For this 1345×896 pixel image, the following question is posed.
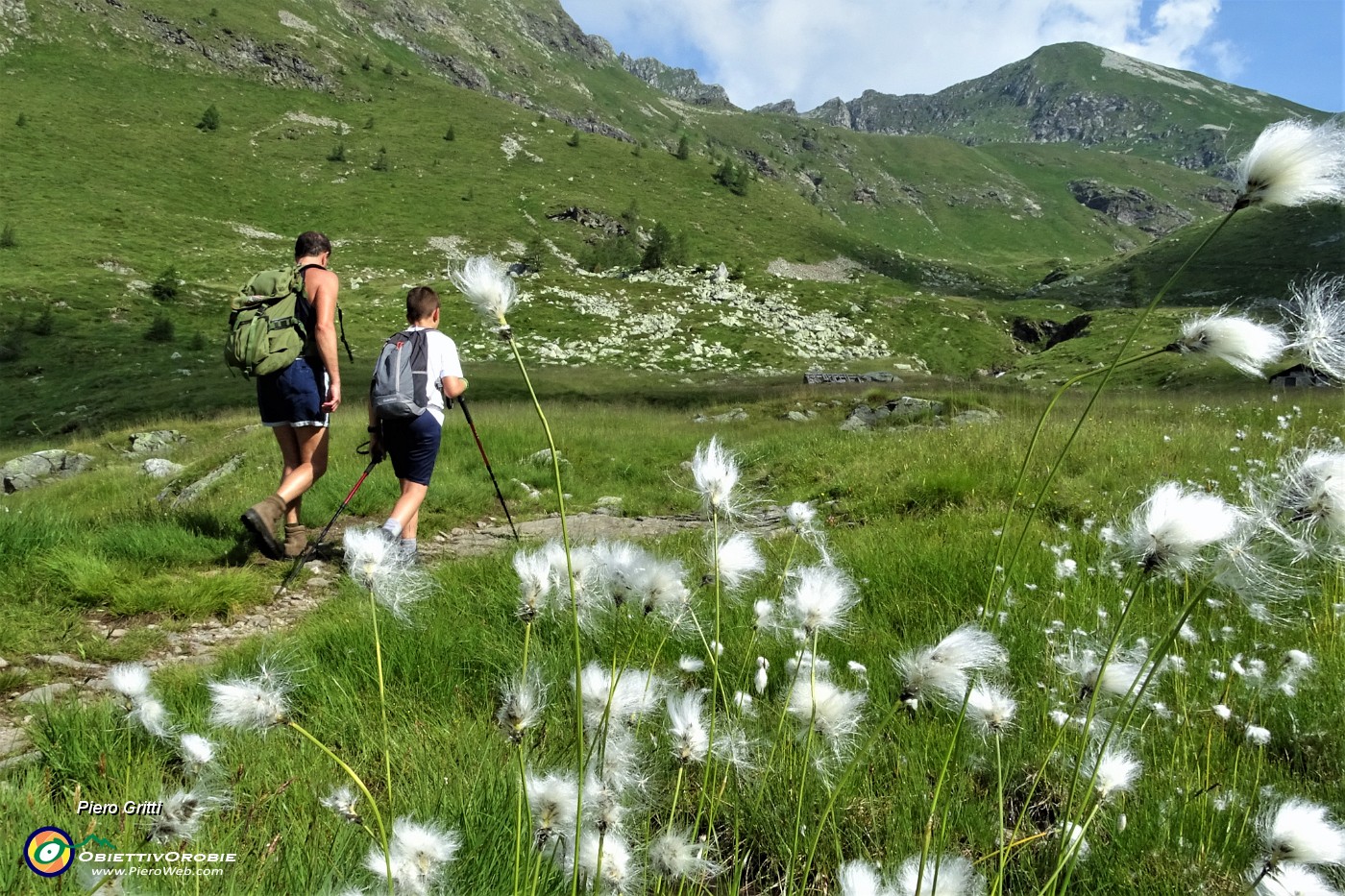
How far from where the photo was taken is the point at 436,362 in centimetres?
624

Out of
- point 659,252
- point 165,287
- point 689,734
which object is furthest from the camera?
point 659,252

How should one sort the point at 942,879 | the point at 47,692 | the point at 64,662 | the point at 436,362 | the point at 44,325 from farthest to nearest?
the point at 44,325
the point at 436,362
the point at 64,662
the point at 47,692
the point at 942,879

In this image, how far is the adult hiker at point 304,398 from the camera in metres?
6.55

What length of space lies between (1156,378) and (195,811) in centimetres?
4603

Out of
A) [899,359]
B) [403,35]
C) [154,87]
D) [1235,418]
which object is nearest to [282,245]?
[154,87]

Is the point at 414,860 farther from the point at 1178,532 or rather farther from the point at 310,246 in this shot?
the point at 310,246

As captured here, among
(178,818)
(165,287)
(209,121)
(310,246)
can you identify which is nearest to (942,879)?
(178,818)

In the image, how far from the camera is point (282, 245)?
74.2 meters

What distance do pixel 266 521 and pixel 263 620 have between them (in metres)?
1.15

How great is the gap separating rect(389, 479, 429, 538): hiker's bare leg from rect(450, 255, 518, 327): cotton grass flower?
4.99 metres

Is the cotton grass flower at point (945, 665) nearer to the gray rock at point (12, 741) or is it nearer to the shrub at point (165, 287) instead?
the gray rock at point (12, 741)

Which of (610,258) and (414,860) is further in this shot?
(610,258)

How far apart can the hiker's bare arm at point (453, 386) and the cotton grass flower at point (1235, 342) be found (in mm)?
5079

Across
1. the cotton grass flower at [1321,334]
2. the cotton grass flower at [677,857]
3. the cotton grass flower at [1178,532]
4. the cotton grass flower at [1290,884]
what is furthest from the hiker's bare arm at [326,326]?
the cotton grass flower at [1290,884]
